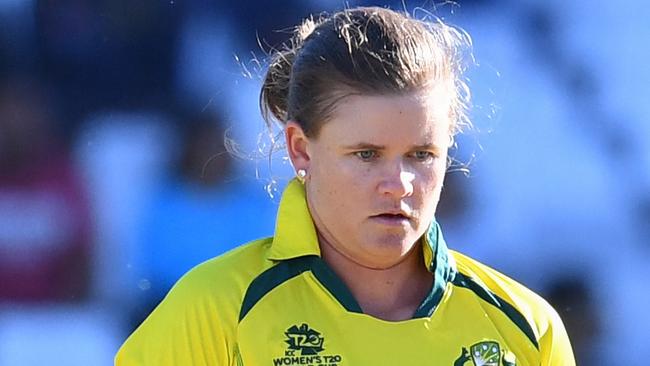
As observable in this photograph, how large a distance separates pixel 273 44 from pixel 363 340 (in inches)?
39.3

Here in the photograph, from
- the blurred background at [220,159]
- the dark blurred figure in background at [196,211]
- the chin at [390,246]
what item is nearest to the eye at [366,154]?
the chin at [390,246]

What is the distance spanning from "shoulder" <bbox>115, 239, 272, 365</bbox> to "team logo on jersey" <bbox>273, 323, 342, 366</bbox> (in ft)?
0.22

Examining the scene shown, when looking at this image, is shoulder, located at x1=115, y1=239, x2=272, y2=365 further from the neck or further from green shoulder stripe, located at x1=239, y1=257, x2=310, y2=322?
the neck

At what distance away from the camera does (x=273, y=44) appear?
243cm

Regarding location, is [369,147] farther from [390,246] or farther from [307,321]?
[307,321]

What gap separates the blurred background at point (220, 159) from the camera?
236cm

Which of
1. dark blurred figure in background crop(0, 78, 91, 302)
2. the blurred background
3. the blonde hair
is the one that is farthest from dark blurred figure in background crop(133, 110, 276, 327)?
the blonde hair

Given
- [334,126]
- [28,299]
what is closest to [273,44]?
[28,299]

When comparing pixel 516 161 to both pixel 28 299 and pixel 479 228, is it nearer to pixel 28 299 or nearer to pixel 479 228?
pixel 479 228

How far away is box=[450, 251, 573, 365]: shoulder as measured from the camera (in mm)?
1659

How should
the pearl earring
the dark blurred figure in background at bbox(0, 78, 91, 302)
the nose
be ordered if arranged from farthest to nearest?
the dark blurred figure in background at bbox(0, 78, 91, 302) → the pearl earring → the nose

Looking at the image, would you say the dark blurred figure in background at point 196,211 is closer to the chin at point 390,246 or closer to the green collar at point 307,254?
the green collar at point 307,254

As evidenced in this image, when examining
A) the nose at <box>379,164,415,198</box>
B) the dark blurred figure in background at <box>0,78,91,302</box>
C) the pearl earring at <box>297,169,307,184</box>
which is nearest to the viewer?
the nose at <box>379,164,415,198</box>

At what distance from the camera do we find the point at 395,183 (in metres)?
1.51
